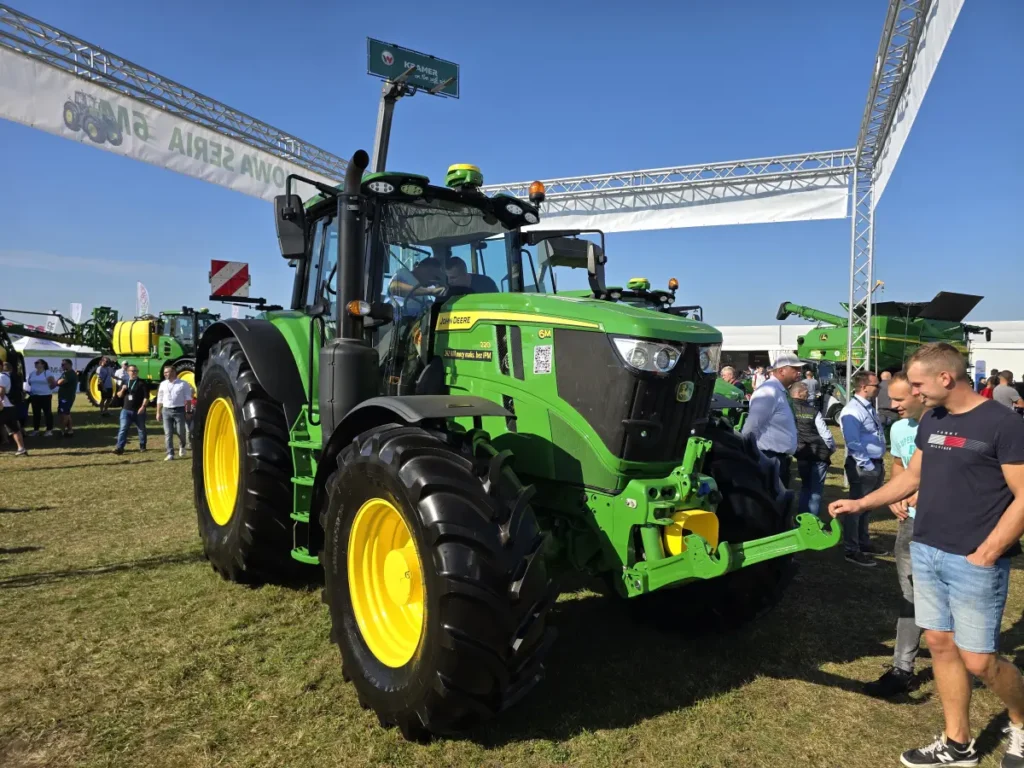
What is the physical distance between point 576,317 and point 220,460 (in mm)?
3585

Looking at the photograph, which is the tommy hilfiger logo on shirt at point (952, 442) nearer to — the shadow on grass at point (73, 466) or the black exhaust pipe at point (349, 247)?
the black exhaust pipe at point (349, 247)

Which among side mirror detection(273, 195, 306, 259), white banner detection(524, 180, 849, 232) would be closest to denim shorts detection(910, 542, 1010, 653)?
side mirror detection(273, 195, 306, 259)

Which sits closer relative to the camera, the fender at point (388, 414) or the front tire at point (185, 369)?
the fender at point (388, 414)

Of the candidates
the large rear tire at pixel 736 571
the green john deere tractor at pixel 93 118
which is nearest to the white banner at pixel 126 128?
the green john deere tractor at pixel 93 118

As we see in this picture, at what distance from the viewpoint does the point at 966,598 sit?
2801 mm

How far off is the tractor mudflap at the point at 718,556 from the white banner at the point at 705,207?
28.7 feet

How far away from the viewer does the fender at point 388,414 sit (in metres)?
3.16

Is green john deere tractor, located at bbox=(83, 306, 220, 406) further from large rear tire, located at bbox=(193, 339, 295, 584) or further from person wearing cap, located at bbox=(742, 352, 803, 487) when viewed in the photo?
person wearing cap, located at bbox=(742, 352, 803, 487)

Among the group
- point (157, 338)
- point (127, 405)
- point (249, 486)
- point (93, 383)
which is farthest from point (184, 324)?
point (249, 486)

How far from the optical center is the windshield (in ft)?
13.8

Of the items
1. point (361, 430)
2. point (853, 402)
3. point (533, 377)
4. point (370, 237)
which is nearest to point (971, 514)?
point (533, 377)

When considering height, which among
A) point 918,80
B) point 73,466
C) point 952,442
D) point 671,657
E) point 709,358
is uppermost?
point 918,80

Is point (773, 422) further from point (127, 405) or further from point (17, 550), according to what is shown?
point (127, 405)

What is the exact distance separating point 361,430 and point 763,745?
7.87 ft
